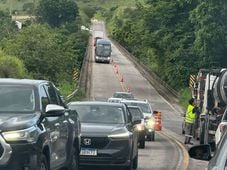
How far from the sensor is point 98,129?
1673cm

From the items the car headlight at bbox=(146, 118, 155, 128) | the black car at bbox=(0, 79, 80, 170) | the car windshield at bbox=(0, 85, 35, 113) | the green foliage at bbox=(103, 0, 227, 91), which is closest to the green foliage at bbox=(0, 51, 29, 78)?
the green foliage at bbox=(103, 0, 227, 91)

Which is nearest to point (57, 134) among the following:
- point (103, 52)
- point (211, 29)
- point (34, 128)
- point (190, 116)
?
point (34, 128)

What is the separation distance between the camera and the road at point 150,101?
2189cm

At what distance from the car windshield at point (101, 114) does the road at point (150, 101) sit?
214cm

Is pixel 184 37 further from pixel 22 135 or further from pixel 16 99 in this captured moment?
pixel 22 135

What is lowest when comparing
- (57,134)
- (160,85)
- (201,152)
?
(160,85)

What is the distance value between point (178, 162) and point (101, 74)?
63560mm

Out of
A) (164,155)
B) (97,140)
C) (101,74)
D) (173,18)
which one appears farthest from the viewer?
(101,74)

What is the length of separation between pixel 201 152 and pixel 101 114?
10.2 m

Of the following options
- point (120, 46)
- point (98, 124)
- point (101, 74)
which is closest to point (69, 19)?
point (120, 46)

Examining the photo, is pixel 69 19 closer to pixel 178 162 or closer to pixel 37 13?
pixel 37 13

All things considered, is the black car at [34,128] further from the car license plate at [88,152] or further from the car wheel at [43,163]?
the car license plate at [88,152]

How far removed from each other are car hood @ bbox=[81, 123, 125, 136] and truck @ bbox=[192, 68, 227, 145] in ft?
29.3

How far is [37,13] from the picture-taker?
155 m
